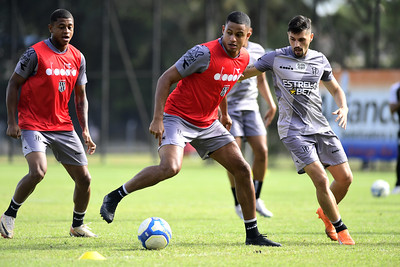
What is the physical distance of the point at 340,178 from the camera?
7.34 metres

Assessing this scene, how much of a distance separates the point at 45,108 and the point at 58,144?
1.36 ft

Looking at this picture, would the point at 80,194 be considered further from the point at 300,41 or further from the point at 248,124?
the point at 248,124

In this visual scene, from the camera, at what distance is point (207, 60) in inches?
264

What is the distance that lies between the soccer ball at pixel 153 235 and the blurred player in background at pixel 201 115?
0.36 meters

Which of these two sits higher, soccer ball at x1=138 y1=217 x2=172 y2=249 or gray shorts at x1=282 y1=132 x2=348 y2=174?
gray shorts at x1=282 y1=132 x2=348 y2=174

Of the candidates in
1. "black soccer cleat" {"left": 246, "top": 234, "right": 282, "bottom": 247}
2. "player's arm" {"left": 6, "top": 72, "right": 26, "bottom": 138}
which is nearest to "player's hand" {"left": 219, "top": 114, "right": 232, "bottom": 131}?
"black soccer cleat" {"left": 246, "top": 234, "right": 282, "bottom": 247}

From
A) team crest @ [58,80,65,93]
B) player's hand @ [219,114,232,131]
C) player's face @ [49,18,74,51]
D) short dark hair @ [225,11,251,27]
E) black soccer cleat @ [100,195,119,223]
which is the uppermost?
short dark hair @ [225,11,251,27]

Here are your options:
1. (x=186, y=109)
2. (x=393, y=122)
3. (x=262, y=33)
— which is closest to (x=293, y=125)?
(x=186, y=109)

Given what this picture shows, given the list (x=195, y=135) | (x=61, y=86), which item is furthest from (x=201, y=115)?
(x=61, y=86)

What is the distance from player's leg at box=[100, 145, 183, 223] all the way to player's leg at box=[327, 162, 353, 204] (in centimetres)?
181

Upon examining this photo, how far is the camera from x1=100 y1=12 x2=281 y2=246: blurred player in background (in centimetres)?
661

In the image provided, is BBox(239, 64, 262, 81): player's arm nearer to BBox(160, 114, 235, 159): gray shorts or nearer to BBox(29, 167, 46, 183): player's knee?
BBox(160, 114, 235, 159): gray shorts

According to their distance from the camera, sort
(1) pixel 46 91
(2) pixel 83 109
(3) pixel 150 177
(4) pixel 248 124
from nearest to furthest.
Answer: (3) pixel 150 177
(1) pixel 46 91
(2) pixel 83 109
(4) pixel 248 124

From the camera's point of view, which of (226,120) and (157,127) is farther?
(226,120)
